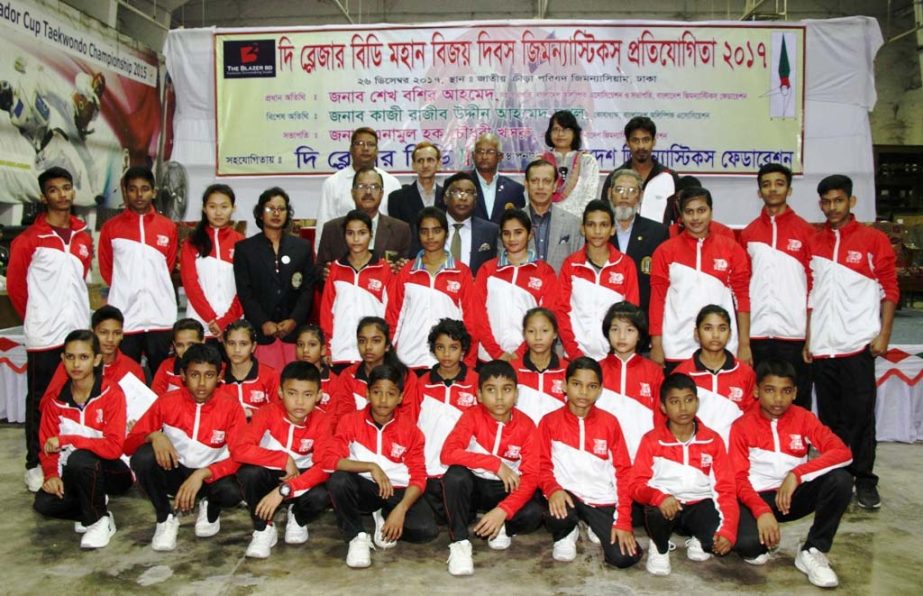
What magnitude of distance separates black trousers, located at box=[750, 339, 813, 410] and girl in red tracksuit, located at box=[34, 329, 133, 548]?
10.3ft

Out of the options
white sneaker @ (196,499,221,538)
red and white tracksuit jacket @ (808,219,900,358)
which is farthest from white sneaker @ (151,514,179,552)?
red and white tracksuit jacket @ (808,219,900,358)

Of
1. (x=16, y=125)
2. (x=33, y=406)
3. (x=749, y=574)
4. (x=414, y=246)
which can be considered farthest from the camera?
(x=16, y=125)

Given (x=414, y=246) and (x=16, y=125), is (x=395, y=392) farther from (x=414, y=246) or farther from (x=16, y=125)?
(x=16, y=125)

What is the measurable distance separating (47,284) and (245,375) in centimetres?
124

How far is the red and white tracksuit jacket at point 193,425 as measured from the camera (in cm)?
343

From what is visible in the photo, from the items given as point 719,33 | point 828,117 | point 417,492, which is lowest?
point 417,492

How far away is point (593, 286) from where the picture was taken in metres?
3.66

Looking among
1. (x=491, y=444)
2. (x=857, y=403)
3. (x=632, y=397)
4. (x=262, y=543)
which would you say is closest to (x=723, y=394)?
(x=632, y=397)

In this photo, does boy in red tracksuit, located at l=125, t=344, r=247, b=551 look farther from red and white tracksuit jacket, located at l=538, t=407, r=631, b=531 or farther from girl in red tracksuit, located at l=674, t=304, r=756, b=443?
girl in red tracksuit, located at l=674, t=304, r=756, b=443

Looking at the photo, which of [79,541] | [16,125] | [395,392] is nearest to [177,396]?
[79,541]

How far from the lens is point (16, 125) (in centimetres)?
823

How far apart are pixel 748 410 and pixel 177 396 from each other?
260 centimetres

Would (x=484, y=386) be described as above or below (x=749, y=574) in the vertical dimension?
above

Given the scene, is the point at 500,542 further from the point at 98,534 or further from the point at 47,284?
the point at 47,284
